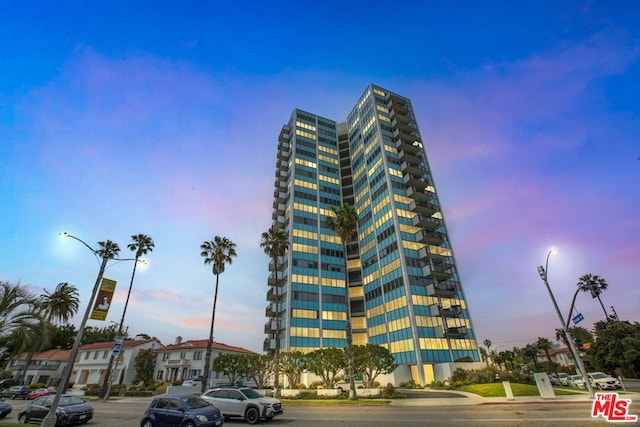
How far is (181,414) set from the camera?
13680 millimetres

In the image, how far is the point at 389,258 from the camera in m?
64.3

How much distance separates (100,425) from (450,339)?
51992 millimetres

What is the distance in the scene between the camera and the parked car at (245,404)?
1664 centimetres

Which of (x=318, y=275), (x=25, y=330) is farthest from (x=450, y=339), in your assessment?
(x=25, y=330)

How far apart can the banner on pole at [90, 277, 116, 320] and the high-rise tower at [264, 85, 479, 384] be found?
29.2 m

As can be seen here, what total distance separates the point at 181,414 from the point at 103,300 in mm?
9179

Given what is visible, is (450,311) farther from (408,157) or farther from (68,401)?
(68,401)

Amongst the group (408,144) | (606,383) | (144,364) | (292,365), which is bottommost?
(606,383)

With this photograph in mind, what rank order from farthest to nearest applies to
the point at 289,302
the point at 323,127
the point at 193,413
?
the point at 323,127
the point at 289,302
the point at 193,413

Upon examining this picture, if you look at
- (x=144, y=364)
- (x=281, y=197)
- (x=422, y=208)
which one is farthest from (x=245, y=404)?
(x=281, y=197)

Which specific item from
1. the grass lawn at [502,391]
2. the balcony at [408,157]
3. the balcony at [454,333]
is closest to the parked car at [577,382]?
the grass lawn at [502,391]

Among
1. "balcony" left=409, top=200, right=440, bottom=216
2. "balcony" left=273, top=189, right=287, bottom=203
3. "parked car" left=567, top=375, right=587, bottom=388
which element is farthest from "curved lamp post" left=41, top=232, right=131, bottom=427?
"balcony" left=273, top=189, right=287, bottom=203

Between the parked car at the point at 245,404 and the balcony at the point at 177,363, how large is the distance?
45831 millimetres

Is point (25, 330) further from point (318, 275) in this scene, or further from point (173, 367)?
point (318, 275)
